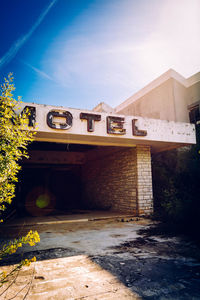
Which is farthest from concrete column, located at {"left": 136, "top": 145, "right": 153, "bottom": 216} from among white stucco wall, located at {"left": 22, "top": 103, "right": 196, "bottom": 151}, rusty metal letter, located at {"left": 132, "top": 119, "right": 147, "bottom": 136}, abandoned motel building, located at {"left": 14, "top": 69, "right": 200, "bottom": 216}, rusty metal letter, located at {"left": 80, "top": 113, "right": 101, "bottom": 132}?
rusty metal letter, located at {"left": 80, "top": 113, "right": 101, "bottom": 132}

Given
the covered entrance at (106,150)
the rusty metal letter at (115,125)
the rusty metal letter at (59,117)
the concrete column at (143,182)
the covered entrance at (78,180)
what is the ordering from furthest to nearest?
1. the covered entrance at (78,180)
2. the concrete column at (143,182)
3. the rusty metal letter at (115,125)
4. the covered entrance at (106,150)
5. the rusty metal letter at (59,117)

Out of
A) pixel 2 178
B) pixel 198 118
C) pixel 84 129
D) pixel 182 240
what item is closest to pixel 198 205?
pixel 182 240

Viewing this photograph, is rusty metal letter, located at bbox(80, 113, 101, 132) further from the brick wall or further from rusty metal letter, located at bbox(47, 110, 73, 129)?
the brick wall

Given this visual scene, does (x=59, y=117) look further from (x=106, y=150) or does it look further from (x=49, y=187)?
(x=49, y=187)

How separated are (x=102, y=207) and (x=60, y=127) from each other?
250 inches

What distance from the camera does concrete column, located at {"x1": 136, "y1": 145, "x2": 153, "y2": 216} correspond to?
8109 mm

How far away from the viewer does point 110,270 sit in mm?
2752

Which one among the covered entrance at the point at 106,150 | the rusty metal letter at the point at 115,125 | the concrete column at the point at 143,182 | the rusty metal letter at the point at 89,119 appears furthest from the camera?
the concrete column at the point at 143,182

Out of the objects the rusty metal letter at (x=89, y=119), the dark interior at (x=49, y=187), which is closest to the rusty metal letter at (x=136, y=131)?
the rusty metal letter at (x=89, y=119)

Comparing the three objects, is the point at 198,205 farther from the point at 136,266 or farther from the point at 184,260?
the point at 136,266

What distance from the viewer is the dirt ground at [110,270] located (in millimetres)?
2150

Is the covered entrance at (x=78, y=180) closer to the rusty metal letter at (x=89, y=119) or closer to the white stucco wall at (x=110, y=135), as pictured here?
the white stucco wall at (x=110, y=135)

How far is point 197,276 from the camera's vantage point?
252 centimetres

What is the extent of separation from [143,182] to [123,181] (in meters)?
1.17
